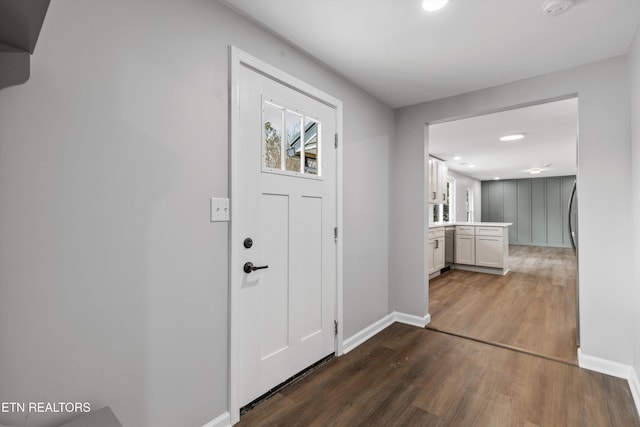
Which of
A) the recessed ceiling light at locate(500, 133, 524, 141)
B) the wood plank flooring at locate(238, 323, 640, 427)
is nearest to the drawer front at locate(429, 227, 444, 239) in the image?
the recessed ceiling light at locate(500, 133, 524, 141)

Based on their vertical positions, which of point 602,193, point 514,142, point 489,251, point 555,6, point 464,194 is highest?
point 514,142

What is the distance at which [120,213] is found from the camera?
1.24 metres

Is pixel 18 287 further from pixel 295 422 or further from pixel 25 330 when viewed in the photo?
pixel 295 422

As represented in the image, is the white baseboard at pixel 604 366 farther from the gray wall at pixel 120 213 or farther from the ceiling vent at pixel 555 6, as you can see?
the gray wall at pixel 120 213

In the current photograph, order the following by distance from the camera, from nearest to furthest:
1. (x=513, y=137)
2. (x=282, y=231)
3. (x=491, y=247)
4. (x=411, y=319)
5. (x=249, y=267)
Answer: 1. (x=249, y=267)
2. (x=282, y=231)
3. (x=411, y=319)
4. (x=513, y=137)
5. (x=491, y=247)

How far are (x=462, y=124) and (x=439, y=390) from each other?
10.8 feet

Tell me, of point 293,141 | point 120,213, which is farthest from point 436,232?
point 120,213

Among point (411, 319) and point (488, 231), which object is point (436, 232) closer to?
point (488, 231)

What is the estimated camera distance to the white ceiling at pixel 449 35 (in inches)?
65.3

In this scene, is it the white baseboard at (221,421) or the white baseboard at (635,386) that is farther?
the white baseboard at (635,386)

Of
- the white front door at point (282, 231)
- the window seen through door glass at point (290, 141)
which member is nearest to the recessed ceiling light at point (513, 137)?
the white front door at point (282, 231)

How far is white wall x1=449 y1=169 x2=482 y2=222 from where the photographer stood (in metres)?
8.50

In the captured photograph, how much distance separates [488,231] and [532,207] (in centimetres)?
602

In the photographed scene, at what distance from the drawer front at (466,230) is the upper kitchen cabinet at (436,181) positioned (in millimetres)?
694
